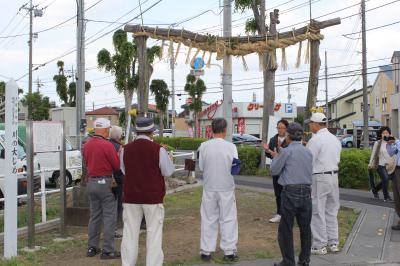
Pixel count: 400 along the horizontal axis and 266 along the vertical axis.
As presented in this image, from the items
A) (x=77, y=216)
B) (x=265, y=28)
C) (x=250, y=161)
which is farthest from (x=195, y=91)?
(x=77, y=216)

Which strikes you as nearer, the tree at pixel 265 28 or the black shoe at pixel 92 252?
the black shoe at pixel 92 252

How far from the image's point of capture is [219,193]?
6.69m

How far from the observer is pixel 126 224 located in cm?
599

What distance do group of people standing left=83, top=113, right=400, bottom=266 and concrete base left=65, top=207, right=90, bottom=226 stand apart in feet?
4.30

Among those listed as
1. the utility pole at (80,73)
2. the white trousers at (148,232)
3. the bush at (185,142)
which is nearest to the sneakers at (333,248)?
the white trousers at (148,232)

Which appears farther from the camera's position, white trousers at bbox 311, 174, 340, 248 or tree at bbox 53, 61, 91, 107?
tree at bbox 53, 61, 91, 107

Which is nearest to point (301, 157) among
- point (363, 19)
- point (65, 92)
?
point (363, 19)

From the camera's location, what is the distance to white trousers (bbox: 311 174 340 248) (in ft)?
23.0

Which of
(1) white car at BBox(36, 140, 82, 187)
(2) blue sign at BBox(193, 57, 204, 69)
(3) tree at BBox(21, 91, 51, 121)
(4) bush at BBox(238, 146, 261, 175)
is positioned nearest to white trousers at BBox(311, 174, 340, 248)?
(2) blue sign at BBox(193, 57, 204, 69)

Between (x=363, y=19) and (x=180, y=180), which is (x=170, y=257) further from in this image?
(x=363, y=19)

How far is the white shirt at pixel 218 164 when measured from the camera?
6648 mm

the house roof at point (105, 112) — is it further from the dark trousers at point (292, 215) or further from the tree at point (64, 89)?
the dark trousers at point (292, 215)

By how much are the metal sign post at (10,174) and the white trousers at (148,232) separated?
1.84 metres

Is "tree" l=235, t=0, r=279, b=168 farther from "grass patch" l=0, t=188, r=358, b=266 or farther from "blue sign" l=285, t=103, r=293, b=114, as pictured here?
"blue sign" l=285, t=103, r=293, b=114
